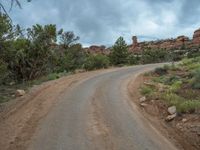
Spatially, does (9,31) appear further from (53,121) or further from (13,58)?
(53,121)

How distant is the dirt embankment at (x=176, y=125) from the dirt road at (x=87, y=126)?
320 mm

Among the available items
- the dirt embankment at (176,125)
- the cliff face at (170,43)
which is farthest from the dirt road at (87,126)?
the cliff face at (170,43)

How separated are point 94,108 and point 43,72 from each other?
16.7m

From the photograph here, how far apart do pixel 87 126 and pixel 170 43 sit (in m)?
→ 85.2

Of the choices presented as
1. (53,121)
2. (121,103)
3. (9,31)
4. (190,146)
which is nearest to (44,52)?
(9,31)

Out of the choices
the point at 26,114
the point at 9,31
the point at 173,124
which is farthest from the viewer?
the point at 9,31

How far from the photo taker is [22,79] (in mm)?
29344

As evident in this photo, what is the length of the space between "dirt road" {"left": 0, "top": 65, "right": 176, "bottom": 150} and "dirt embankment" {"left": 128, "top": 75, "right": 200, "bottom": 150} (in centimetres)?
32

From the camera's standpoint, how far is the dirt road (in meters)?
10.8

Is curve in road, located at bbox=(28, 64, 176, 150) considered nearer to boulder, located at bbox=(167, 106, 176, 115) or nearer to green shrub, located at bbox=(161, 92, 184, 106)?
boulder, located at bbox=(167, 106, 176, 115)

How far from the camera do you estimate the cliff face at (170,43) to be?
88.2 m

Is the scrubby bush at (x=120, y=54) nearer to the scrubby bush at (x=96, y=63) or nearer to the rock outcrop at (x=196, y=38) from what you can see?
the scrubby bush at (x=96, y=63)

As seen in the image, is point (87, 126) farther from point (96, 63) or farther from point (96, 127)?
point (96, 63)

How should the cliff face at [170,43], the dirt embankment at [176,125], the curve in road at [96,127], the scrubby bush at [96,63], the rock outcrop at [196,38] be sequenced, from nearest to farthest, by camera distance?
the curve in road at [96,127]
the dirt embankment at [176,125]
the scrubby bush at [96,63]
the rock outcrop at [196,38]
the cliff face at [170,43]
